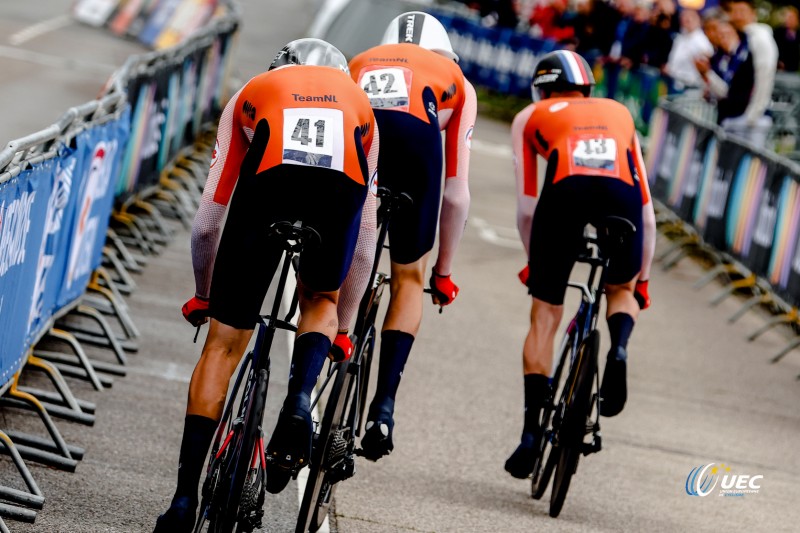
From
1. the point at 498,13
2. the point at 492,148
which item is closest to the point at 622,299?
the point at 492,148

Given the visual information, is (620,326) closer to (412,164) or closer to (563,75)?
(563,75)

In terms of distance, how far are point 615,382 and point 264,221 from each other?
2.69 meters

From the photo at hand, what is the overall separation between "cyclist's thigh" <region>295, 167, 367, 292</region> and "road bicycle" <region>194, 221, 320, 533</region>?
0.10 m

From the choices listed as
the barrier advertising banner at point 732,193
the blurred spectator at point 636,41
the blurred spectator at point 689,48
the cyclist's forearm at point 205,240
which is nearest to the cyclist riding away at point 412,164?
the cyclist's forearm at point 205,240

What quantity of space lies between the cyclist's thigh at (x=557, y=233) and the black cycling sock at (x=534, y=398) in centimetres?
43

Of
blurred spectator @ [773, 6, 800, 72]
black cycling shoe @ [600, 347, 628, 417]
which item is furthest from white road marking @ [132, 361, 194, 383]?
blurred spectator @ [773, 6, 800, 72]

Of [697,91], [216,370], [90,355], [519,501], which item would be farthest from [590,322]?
[697,91]

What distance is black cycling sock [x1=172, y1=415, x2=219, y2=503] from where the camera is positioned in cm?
509

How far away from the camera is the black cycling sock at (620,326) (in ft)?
24.4

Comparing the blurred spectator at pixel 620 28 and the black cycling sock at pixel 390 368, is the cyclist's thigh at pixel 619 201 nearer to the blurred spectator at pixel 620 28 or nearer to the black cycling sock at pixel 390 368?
the black cycling sock at pixel 390 368

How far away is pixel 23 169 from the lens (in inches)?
268

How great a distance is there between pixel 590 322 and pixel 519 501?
3.56 ft

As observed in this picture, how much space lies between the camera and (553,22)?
27719mm

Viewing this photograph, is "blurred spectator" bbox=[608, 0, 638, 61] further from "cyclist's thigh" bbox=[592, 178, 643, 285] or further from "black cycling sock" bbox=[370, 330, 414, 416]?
"black cycling sock" bbox=[370, 330, 414, 416]
